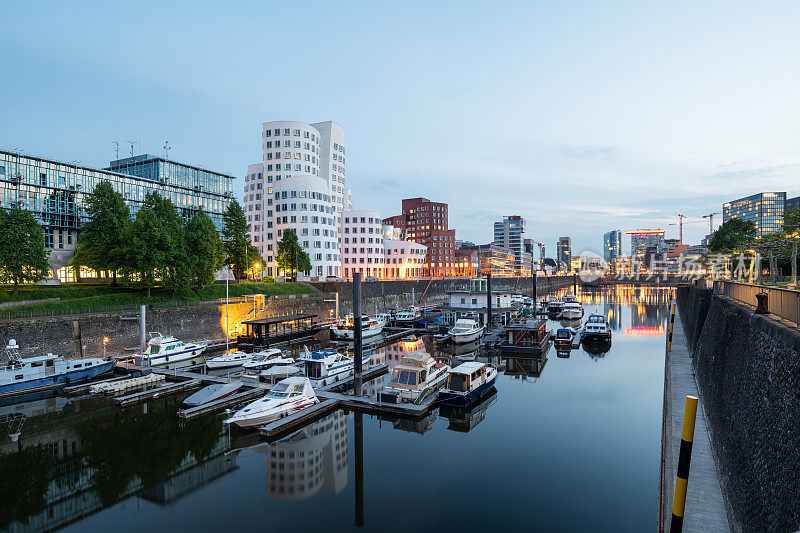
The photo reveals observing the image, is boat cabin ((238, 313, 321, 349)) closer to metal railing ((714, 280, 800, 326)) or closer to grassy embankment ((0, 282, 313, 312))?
grassy embankment ((0, 282, 313, 312))

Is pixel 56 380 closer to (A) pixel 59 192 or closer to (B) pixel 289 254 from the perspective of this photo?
(B) pixel 289 254

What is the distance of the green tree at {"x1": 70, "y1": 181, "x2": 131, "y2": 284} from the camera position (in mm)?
57750

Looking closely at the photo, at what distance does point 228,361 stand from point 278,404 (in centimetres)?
A: 1643

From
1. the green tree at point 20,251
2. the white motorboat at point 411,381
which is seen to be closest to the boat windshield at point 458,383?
the white motorboat at point 411,381

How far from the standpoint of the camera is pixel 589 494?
19.9 metres

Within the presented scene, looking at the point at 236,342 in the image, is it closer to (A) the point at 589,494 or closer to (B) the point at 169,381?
(B) the point at 169,381

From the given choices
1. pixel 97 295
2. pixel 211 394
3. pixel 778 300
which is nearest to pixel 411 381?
pixel 211 394

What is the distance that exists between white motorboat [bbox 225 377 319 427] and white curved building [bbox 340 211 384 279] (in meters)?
108

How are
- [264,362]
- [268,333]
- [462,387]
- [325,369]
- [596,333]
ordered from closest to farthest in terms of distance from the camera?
[462,387]
[325,369]
[264,362]
[268,333]
[596,333]

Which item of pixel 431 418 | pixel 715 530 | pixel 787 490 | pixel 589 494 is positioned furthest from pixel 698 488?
pixel 431 418

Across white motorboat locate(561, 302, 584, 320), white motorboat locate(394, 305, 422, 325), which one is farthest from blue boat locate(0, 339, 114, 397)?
white motorboat locate(561, 302, 584, 320)

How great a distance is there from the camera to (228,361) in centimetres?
4200

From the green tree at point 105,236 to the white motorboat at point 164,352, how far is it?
16792mm

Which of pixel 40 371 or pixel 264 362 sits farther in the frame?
pixel 264 362
